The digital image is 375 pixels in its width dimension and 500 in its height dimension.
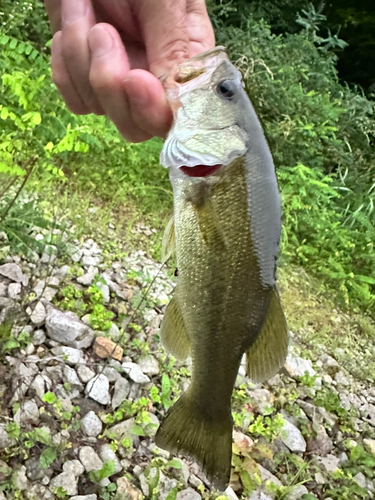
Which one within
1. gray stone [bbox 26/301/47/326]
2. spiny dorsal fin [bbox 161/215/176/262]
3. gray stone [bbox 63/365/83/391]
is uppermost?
spiny dorsal fin [bbox 161/215/176/262]

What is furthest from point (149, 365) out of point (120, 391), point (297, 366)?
point (297, 366)

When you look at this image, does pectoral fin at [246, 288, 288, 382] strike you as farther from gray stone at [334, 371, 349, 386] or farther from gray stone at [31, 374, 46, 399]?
gray stone at [334, 371, 349, 386]

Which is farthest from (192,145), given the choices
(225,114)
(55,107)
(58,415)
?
(55,107)

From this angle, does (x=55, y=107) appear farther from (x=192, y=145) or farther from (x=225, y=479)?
(x=225, y=479)

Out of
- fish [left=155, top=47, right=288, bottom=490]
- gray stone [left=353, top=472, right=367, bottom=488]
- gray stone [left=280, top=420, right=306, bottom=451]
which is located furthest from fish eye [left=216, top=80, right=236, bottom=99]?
gray stone [left=353, top=472, right=367, bottom=488]

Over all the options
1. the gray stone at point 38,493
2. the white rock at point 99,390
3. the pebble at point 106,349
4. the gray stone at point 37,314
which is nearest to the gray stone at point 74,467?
the gray stone at point 38,493

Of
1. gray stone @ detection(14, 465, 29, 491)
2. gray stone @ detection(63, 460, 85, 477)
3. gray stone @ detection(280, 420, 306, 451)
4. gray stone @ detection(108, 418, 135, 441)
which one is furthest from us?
gray stone @ detection(280, 420, 306, 451)

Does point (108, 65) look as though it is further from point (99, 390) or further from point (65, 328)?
point (99, 390)
